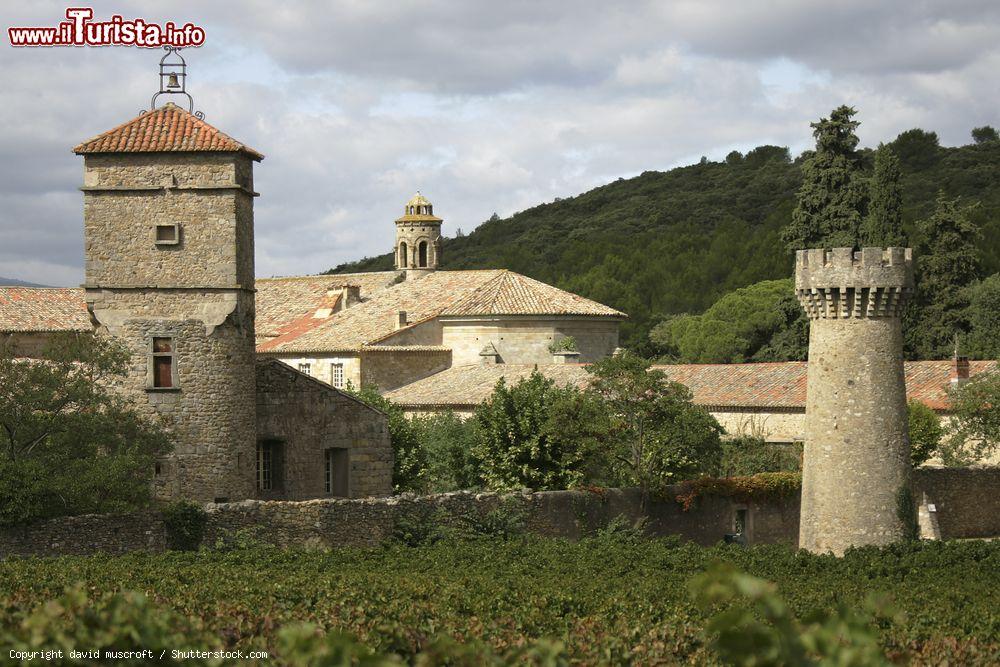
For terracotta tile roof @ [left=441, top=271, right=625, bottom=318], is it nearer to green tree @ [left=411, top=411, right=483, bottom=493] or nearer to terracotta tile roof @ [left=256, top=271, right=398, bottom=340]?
terracotta tile roof @ [left=256, top=271, right=398, bottom=340]

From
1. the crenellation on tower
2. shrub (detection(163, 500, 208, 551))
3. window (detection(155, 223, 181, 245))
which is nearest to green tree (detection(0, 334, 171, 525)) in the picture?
shrub (detection(163, 500, 208, 551))

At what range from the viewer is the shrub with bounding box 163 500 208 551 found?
76.6 feet

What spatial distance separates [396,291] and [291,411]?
30500 millimetres

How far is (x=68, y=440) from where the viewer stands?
2388 cm

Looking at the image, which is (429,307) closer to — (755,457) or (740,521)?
(755,457)

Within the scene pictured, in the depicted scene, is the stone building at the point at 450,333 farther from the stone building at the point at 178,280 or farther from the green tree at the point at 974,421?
the stone building at the point at 178,280

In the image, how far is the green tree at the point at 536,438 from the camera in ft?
104

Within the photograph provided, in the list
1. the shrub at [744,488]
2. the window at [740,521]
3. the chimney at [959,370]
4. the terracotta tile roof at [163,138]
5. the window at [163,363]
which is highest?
the terracotta tile roof at [163,138]

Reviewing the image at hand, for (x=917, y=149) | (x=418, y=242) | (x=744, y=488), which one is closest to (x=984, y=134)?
(x=917, y=149)

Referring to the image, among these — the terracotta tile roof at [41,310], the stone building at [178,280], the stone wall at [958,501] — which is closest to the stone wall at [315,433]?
the stone building at [178,280]

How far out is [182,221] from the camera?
2717cm

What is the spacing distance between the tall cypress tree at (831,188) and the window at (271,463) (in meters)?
31.8

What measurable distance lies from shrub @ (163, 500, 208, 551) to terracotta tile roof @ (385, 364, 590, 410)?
814 inches

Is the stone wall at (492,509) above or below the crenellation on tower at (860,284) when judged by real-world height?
below
